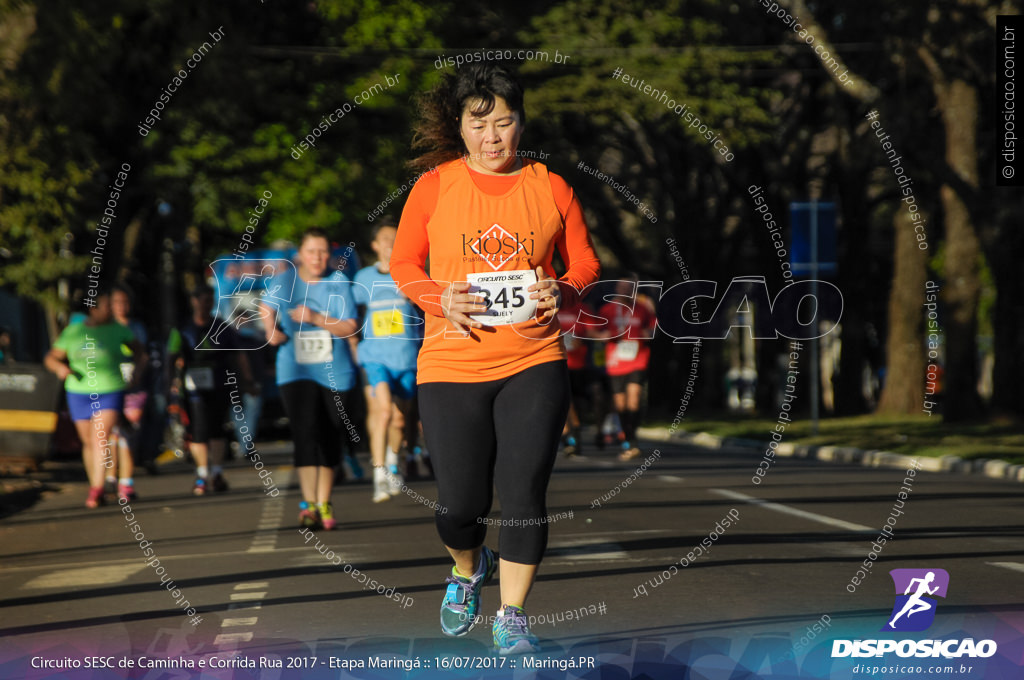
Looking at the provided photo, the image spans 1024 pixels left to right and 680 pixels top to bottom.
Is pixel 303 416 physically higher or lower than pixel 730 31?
lower

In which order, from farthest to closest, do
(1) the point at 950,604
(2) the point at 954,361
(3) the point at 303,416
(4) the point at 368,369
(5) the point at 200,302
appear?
(2) the point at 954,361, (5) the point at 200,302, (4) the point at 368,369, (3) the point at 303,416, (1) the point at 950,604

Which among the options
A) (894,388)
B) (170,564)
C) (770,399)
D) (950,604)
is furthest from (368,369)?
(770,399)

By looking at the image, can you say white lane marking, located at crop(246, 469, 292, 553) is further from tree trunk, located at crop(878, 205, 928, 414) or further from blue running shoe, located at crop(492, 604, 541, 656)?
tree trunk, located at crop(878, 205, 928, 414)

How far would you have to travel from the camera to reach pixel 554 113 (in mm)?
30547

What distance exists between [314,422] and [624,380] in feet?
27.0

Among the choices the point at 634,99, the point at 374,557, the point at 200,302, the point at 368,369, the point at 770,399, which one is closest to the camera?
the point at 374,557

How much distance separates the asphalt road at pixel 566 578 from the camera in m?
6.31

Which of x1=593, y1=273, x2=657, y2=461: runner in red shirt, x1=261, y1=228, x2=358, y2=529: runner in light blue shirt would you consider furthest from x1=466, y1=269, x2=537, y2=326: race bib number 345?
x1=593, y1=273, x2=657, y2=461: runner in red shirt

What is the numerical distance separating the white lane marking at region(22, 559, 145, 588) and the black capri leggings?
157 centimetres

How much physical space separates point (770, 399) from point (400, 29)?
12.8 meters

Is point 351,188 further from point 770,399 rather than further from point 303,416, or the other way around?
point 303,416

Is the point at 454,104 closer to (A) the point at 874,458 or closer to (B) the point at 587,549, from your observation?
(B) the point at 587,549

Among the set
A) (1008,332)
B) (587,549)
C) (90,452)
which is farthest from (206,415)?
(1008,332)

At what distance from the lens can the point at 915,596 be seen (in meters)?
7.25
